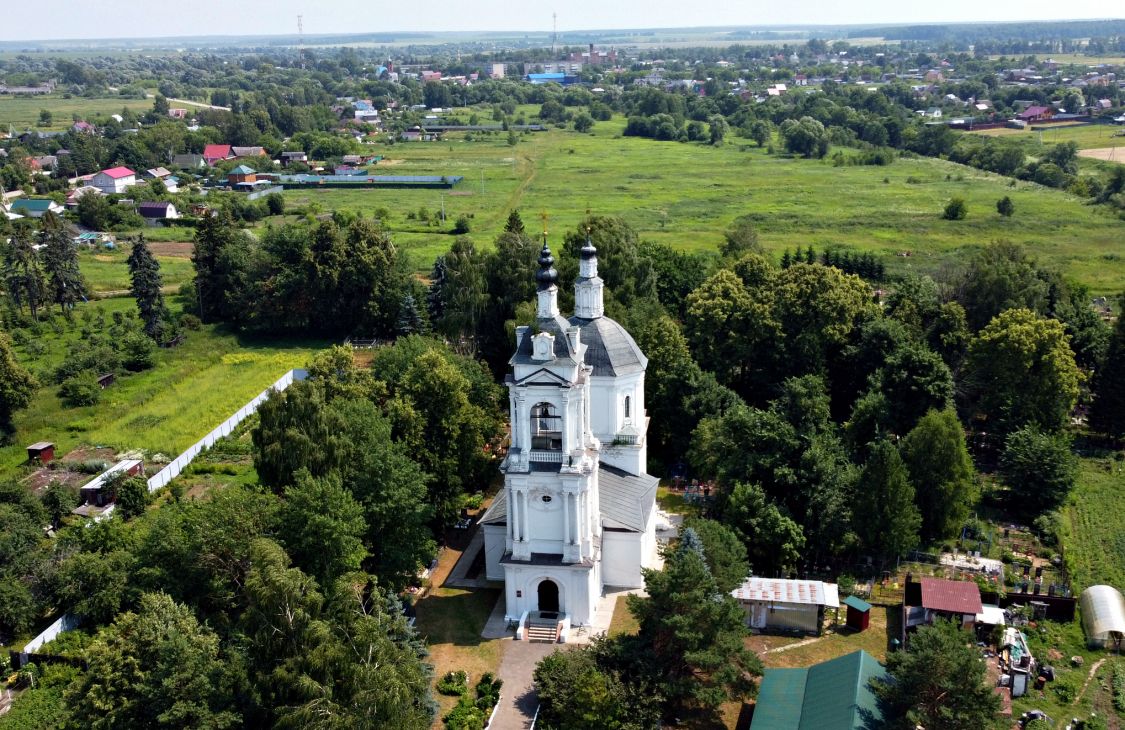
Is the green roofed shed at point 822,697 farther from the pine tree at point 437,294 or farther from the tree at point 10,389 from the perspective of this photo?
the tree at point 10,389

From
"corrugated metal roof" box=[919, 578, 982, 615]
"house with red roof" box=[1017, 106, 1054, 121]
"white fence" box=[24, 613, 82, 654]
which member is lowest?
"white fence" box=[24, 613, 82, 654]

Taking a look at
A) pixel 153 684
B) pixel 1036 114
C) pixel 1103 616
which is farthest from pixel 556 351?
pixel 1036 114

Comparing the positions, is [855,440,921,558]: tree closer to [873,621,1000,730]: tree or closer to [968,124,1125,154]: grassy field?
[873,621,1000,730]: tree

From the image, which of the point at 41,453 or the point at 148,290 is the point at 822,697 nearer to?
the point at 41,453

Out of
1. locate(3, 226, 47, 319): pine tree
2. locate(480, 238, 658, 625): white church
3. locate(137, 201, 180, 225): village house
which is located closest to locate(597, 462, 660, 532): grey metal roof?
locate(480, 238, 658, 625): white church

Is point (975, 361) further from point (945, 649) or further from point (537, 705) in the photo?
point (537, 705)

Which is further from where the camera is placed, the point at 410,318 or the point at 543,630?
the point at 410,318

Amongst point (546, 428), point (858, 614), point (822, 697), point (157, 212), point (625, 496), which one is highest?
point (157, 212)

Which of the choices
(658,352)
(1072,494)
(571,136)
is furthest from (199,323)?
(571,136)
